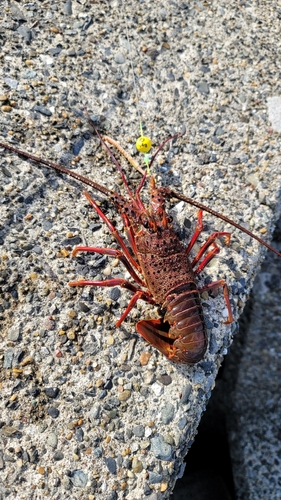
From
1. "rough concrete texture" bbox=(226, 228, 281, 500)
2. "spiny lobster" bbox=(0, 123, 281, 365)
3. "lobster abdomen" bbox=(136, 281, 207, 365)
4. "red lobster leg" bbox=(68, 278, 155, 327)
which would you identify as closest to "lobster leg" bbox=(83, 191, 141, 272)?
"spiny lobster" bbox=(0, 123, 281, 365)

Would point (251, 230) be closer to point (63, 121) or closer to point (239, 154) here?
point (239, 154)

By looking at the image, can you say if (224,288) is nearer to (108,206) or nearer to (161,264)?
(161,264)

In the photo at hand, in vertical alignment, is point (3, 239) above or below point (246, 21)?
below

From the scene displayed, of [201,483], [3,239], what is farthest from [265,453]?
[3,239]

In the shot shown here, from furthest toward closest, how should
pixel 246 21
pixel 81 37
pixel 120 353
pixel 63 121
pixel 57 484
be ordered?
1. pixel 246 21
2. pixel 81 37
3. pixel 63 121
4. pixel 120 353
5. pixel 57 484

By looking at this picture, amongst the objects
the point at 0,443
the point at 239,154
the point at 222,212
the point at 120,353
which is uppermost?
the point at 239,154

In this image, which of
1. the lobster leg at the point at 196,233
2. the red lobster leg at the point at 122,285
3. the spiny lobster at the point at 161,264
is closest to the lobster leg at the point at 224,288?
the spiny lobster at the point at 161,264
